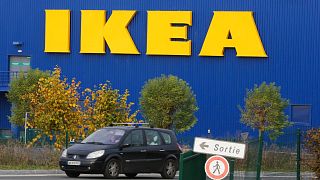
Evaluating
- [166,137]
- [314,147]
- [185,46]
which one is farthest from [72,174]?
[185,46]

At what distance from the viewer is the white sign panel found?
1254 cm

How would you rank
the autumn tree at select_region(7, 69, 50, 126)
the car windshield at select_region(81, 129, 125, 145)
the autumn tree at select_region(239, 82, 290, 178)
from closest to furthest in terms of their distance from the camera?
the car windshield at select_region(81, 129, 125, 145), the autumn tree at select_region(239, 82, 290, 178), the autumn tree at select_region(7, 69, 50, 126)

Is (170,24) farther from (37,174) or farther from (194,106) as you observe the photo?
(37,174)

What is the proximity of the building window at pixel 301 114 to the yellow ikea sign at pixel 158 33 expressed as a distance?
369cm

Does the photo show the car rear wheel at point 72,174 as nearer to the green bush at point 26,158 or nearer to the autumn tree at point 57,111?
the green bush at point 26,158

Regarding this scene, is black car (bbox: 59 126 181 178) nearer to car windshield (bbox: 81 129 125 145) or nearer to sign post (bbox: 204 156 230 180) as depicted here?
car windshield (bbox: 81 129 125 145)

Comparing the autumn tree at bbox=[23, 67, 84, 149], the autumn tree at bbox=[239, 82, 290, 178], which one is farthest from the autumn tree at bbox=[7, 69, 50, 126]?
the autumn tree at bbox=[23, 67, 84, 149]

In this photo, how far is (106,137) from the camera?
83.2 feet

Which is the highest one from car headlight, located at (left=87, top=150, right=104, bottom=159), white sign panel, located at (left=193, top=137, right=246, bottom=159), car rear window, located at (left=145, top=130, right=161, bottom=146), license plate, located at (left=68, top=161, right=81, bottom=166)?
white sign panel, located at (left=193, top=137, right=246, bottom=159)

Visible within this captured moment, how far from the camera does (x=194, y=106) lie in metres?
48.8

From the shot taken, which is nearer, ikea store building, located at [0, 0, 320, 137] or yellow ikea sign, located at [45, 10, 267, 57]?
ikea store building, located at [0, 0, 320, 137]

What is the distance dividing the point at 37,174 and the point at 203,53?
27.5 metres

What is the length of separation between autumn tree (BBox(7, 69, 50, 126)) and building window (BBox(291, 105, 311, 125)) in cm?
1453

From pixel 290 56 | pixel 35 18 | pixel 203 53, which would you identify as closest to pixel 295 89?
pixel 290 56
